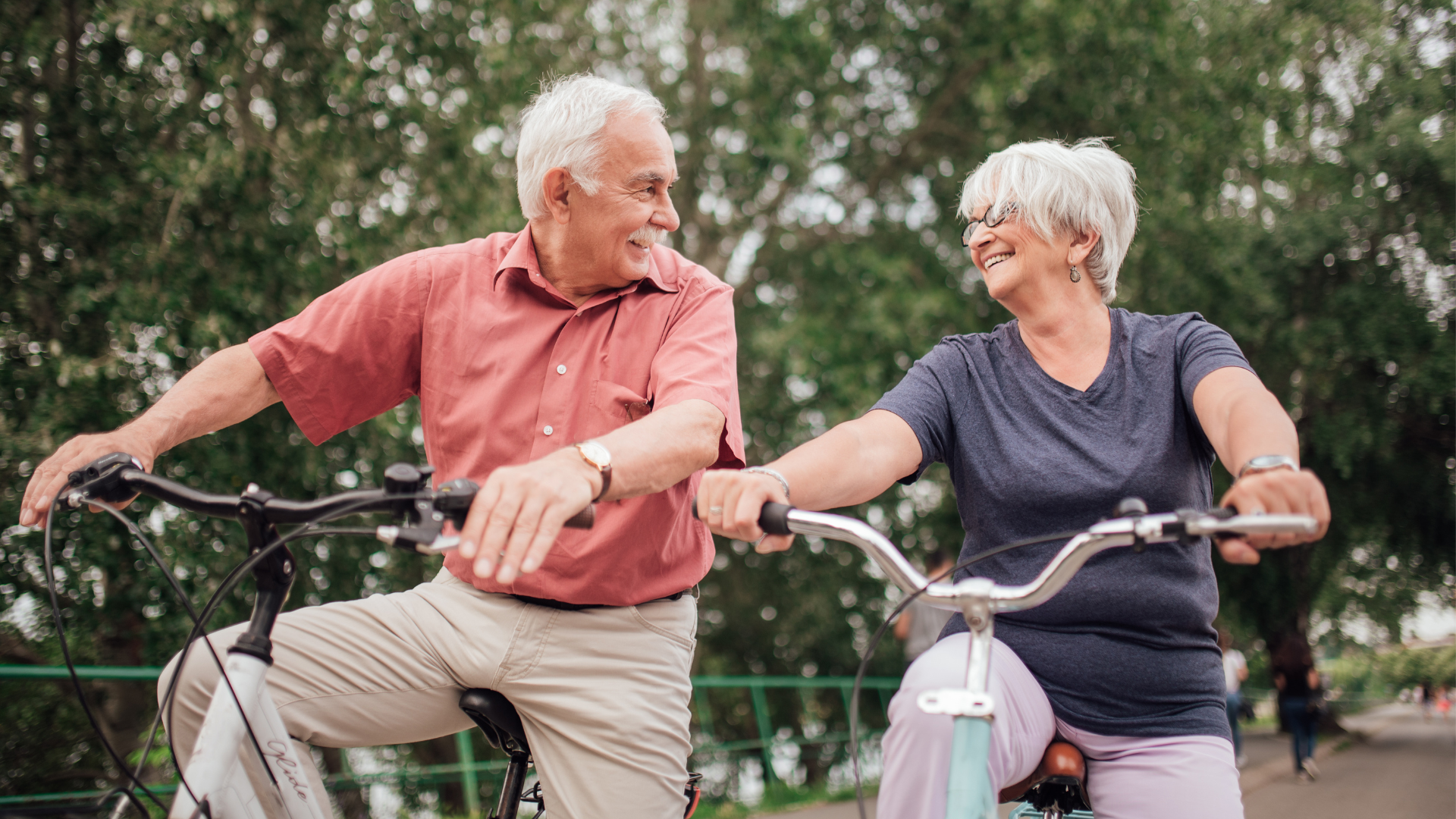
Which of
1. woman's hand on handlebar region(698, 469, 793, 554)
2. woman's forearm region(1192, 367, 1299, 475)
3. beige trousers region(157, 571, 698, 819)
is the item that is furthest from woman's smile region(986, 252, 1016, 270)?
beige trousers region(157, 571, 698, 819)

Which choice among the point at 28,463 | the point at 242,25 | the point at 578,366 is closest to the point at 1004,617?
the point at 578,366

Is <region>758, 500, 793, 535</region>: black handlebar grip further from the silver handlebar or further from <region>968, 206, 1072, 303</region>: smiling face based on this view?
<region>968, 206, 1072, 303</region>: smiling face

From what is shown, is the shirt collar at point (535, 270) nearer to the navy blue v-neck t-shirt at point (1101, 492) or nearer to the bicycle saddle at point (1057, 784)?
the navy blue v-neck t-shirt at point (1101, 492)

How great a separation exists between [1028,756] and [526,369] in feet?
4.14

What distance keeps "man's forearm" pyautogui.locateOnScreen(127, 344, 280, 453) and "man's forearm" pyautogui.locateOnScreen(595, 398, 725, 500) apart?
2.89 ft

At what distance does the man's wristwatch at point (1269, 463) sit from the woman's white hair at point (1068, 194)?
2.70 feet

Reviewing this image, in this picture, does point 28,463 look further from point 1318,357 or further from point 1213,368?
point 1318,357

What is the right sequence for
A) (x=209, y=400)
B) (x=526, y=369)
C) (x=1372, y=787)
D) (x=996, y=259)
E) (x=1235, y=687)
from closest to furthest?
1. (x=209, y=400)
2. (x=526, y=369)
3. (x=996, y=259)
4. (x=1372, y=787)
5. (x=1235, y=687)

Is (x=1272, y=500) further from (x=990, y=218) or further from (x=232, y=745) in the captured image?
(x=232, y=745)

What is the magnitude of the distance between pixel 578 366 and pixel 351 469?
569cm

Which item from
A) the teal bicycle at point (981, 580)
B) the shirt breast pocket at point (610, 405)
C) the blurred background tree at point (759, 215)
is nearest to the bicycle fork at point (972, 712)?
the teal bicycle at point (981, 580)

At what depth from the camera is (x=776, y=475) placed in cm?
177

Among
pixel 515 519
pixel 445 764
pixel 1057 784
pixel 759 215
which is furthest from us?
pixel 759 215

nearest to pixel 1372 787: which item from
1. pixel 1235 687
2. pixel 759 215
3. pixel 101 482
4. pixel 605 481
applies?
pixel 1235 687
